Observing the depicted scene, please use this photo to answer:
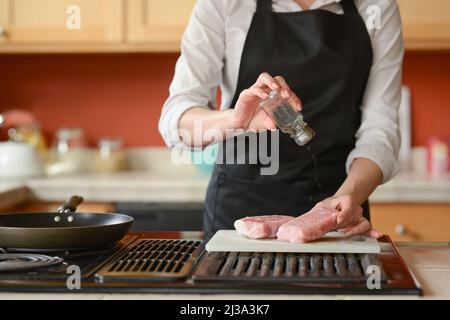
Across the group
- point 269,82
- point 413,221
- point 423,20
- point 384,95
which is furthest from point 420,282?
point 423,20

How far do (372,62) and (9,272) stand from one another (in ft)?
3.48

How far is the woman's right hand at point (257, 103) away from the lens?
117cm

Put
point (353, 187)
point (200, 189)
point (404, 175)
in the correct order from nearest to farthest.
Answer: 1. point (353, 187)
2. point (200, 189)
3. point (404, 175)

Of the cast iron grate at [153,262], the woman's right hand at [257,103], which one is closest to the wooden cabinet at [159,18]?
the woman's right hand at [257,103]

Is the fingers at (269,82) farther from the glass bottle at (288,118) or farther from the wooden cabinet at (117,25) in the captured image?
the wooden cabinet at (117,25)

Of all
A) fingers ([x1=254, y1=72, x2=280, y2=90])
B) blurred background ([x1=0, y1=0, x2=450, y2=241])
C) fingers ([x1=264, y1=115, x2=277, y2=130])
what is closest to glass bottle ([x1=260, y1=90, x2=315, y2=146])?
fingers ([x1=254, y1=72, x2=280, y2=90])

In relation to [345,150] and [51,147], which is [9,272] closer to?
[345,150]

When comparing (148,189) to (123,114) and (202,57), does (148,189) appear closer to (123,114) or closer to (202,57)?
(123,114)

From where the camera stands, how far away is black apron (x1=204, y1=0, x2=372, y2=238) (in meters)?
1.65

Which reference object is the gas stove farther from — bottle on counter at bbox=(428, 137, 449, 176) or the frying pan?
bottle on counter at bbox=(428, 137, 449, 176)

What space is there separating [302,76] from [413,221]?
1003 mm

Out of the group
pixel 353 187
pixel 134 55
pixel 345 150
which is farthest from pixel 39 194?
pixel 353 187

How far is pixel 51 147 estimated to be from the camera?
10.3ft

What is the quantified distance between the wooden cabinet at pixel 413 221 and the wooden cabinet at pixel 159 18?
1028 mm
